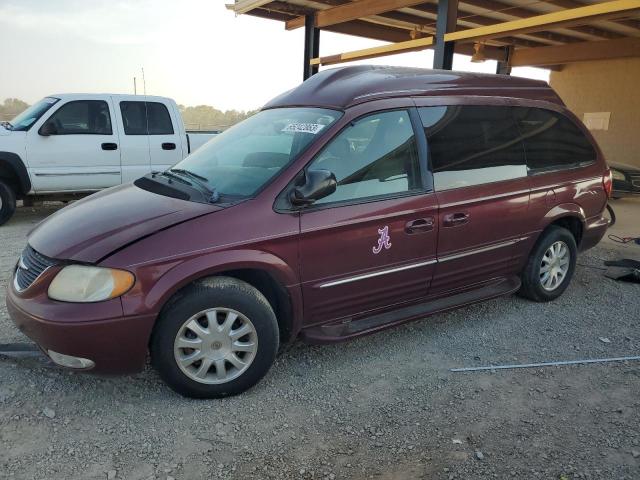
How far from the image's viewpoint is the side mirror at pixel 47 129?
724 cm

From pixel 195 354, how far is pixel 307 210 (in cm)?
103

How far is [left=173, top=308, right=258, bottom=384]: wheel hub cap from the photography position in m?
2.82

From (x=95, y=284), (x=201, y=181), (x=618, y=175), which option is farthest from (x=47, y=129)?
(x=618, y=175)

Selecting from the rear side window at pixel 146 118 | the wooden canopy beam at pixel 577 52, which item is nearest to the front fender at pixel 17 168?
the rear side window at pixel 146 118

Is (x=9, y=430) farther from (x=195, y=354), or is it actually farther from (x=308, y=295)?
(x=308, y=295)

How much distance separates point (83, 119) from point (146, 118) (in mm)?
908

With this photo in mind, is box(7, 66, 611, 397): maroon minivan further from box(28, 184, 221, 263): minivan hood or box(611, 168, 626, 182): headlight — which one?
box(611, 168, 626, 182): headlight

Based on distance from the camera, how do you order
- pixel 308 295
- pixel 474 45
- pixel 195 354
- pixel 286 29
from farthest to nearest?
pixel 474 45
pixel 286 29
pixel 308 295
pixel 195 354

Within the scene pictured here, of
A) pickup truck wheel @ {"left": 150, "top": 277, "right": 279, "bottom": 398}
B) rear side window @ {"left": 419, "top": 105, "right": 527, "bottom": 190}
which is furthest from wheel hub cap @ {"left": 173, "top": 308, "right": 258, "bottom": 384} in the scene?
rear side window @ {"left": 419, "top": 105, "right": 527, "bottom": 190}

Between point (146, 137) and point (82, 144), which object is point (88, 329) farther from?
point (146, 137)

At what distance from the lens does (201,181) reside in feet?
11.1

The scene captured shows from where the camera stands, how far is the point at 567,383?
326 cm

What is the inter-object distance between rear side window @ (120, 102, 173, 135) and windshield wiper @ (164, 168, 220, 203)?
4601mm

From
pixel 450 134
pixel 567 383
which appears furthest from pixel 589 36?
pixel 567 383
